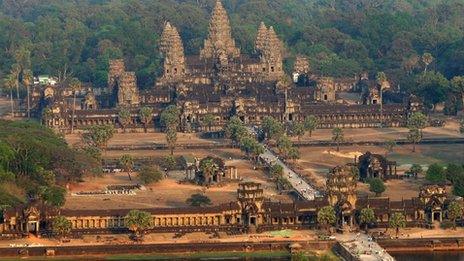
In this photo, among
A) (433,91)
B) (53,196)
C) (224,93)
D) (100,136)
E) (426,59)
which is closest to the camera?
(53,196)

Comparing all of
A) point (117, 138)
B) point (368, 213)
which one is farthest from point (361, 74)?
point (368, 213)

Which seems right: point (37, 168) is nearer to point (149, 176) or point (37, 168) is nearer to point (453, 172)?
point (149, 176)

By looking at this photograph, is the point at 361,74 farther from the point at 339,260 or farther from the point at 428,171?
the point at 339,260

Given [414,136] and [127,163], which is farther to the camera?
[414,136]

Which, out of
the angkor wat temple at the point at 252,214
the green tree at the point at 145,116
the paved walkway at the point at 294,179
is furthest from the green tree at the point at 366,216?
the green tree at the point at 145,116

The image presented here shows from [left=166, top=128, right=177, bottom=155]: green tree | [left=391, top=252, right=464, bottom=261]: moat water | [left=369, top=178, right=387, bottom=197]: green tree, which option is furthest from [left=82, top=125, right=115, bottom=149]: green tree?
[left=391, top=252, right=464, bottom=261]: moat water

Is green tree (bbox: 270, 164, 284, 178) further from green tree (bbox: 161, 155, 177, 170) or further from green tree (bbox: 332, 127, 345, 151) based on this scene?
green tree (bbox: 332, 127, 345, 151)

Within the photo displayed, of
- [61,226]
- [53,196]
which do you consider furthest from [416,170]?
[61,226]
